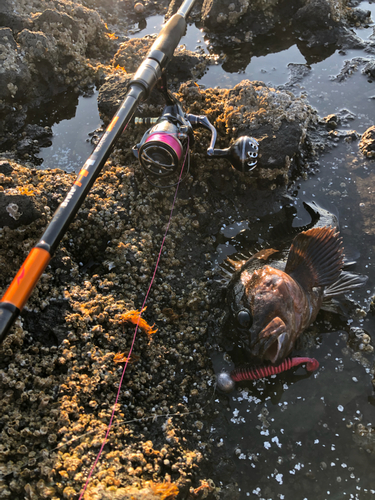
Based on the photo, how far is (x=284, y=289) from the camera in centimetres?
325

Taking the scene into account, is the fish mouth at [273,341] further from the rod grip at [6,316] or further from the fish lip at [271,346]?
the rod grip at [6,316]

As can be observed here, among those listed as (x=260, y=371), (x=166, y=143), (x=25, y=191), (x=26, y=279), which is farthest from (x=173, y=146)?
(x=260, y=371)

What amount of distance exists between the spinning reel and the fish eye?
1.69m

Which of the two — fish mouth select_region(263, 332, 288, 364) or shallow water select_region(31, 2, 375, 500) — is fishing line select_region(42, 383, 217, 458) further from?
fish mouth select_region(263, 332, 288, 364)

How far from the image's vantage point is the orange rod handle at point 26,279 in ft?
7.18

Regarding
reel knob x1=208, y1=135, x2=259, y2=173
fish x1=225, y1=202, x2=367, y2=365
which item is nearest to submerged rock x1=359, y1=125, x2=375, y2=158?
fish x1=225, y1=202, x2=367, y2=365

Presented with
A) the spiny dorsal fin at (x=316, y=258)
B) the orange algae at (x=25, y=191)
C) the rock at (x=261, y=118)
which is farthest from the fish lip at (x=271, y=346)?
the orange algae at (x=25, y=191)

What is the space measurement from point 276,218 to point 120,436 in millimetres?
3063

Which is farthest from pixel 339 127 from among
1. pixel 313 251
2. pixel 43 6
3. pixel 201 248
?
pixel 43 6

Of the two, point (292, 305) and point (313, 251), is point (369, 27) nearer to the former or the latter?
point (313, 251)

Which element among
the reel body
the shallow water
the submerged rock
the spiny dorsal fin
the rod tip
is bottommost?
the shallow water

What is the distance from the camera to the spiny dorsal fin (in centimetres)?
353

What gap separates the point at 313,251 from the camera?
3.57m

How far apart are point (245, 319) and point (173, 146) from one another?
1895 millimetres
